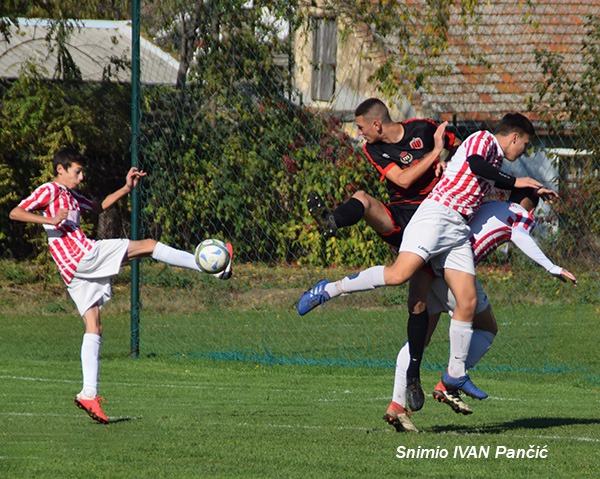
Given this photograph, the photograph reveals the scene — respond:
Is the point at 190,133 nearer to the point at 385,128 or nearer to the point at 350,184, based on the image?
the point at 350,184

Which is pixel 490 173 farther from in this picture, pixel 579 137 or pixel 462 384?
pixel 579 137

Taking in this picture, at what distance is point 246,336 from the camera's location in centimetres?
1430

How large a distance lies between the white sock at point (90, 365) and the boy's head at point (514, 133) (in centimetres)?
324

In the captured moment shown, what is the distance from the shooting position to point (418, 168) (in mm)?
8078

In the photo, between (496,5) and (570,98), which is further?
(496,5)

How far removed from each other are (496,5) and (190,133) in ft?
11.9

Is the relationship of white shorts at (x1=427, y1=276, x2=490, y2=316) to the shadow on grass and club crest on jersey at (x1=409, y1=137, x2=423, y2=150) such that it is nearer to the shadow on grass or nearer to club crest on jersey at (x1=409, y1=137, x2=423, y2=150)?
the shadow on grass

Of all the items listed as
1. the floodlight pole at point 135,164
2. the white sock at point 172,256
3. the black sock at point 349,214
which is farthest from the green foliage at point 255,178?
the black sock at point 349,214

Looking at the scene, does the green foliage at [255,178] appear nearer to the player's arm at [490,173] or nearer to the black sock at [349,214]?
the black sock at [349,214]

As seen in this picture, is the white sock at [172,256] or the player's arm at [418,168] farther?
the white sock at [172,256]

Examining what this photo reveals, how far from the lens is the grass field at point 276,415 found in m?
6.57

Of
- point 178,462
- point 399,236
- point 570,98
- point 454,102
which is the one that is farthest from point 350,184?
point 178,462

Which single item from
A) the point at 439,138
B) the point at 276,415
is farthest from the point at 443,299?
the point at 276,415

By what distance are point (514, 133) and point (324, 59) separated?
4.73 m
